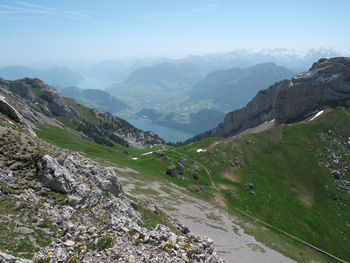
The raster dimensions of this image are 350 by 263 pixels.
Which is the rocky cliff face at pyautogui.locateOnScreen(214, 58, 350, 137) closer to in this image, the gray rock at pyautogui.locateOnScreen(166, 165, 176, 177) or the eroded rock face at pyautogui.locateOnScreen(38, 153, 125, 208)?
the gray rock at pyautogui.locateOnScreen(166, 165, 176, 177)

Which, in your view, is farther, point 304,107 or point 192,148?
point 304,107

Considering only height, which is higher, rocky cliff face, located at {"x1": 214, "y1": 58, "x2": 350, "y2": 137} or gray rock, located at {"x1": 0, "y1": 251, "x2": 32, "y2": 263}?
rocky cliff face, located at {"x1": 214, "y1": 58, "x2": 350, "y2": 137}

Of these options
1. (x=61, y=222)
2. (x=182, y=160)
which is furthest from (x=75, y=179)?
(x=182, y=160)

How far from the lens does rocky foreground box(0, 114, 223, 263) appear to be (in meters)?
18.6

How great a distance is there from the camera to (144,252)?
21.0 meters

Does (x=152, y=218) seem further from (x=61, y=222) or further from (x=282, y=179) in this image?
(x=282, y=179)

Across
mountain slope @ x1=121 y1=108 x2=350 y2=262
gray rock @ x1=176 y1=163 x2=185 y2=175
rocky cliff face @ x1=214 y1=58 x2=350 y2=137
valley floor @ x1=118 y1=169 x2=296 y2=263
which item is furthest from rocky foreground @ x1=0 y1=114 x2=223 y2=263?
rocky cliff face @ x1=214 y1=58 x2=350 y2=137

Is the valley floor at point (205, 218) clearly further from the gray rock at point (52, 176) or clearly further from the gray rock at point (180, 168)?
the gray rock at point (52, 176)

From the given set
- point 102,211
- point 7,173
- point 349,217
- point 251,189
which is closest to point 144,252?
point 102,211

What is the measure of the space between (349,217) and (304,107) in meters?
88.7

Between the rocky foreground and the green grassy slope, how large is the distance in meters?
57.1

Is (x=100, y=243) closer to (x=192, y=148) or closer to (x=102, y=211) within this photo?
(x=102, y=211)

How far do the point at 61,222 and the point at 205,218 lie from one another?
5457 cm

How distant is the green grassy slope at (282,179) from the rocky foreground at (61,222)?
5714 cm
